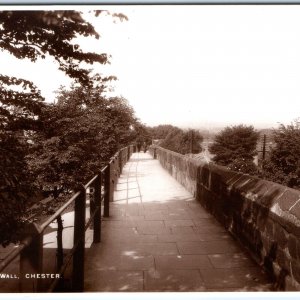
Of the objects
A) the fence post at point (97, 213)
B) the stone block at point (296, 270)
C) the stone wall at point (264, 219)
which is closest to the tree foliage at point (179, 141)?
the stone wall at point (264, 219)

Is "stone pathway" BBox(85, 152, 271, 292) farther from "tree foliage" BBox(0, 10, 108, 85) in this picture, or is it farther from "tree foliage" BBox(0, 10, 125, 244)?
"tree foliage" BBox(0, 10, 108, 85)

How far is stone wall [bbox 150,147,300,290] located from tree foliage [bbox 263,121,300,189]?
14.5 metres

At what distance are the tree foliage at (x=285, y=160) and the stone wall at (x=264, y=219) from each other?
1452 centimetres

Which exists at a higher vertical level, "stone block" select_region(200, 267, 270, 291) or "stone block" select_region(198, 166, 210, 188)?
"stone block" select_region(198, 166, 210, 188)

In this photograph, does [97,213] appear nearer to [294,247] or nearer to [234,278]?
[234,278]

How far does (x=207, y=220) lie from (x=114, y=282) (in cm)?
266

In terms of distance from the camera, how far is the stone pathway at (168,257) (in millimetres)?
3295

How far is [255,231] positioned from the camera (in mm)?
3740

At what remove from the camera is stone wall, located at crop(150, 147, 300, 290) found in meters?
2.87

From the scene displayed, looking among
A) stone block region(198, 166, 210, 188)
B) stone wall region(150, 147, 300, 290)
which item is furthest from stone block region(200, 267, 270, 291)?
stone block region(198, 166, 210, 188)

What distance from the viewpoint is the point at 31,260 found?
6.31 feet

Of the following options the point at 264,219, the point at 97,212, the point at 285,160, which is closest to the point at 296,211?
the point at 264,219

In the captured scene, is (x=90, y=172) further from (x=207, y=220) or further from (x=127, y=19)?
(x=127, y=19)
